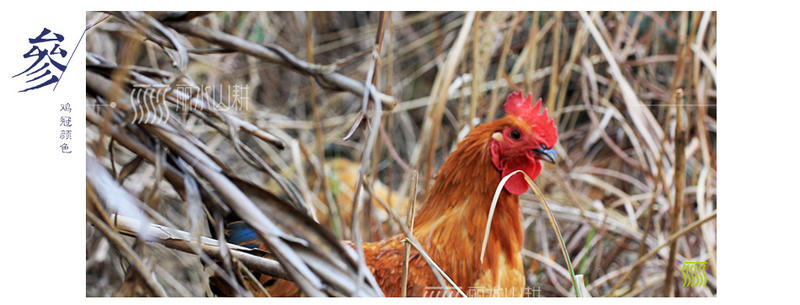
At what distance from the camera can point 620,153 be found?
121cm

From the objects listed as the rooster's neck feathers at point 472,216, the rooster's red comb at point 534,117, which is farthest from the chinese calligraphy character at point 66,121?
the rooster's red comb at point 534,117

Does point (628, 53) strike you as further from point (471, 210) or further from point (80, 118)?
point (80, 118)

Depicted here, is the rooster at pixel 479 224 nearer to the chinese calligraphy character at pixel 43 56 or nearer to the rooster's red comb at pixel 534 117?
the rooster's red comb at pixel 534 117

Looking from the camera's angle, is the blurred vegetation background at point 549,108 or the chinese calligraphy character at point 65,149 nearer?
the chinese calligraphy character at point 65,149

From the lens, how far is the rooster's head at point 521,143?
33.4 inches

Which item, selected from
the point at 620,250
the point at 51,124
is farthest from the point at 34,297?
the point at 620,250

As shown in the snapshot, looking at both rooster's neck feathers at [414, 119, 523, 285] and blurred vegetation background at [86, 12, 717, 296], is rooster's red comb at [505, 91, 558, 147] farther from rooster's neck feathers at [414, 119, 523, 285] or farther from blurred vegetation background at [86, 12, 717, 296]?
blurred vegetation background at [86, 12, 717, 296]

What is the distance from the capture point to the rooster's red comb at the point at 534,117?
0.86 metres

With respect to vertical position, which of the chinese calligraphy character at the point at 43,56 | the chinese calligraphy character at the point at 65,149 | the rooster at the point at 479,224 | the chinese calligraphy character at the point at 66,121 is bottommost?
the rooster at the point at 479,224

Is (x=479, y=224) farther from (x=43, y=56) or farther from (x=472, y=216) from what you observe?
(x=43, y=56)

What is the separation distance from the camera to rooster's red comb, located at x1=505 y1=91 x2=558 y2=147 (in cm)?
86

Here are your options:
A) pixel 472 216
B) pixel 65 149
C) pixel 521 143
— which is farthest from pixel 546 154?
pixel 65 149

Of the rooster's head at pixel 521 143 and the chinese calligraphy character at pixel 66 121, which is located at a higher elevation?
the chinese calligraphy character at pixel 66 121
